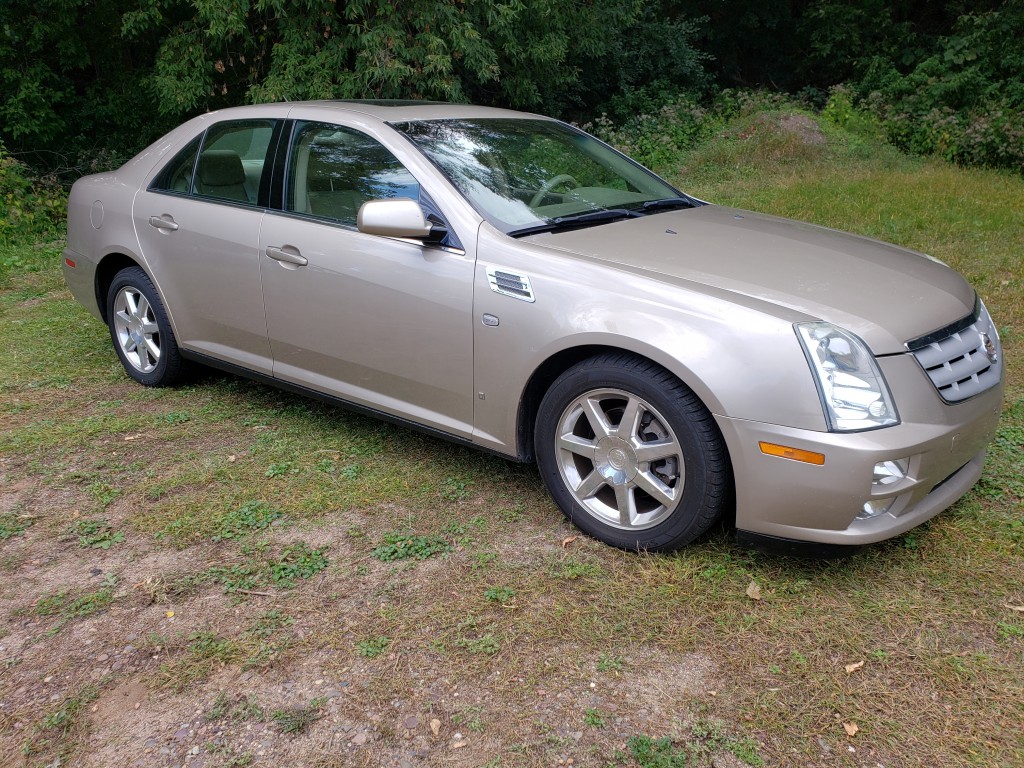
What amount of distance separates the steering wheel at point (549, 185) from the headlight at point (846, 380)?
140 centimetres

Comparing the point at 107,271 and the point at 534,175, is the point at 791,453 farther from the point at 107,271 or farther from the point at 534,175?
the point at 107,271

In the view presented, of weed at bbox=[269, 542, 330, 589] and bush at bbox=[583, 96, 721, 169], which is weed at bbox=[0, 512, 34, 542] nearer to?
weed at bbox=[269, 542, 330, 589]

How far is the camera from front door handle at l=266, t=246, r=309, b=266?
13.5 ft

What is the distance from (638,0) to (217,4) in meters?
6.87

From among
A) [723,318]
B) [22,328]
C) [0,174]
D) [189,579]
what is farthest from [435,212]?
[0,174]

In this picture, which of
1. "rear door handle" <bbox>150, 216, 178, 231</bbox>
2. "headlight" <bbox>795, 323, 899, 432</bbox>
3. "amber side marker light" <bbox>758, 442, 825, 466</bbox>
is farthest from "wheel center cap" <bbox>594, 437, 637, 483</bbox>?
"rear door handle" <bbox>150, 216, 178, 231</bbox>

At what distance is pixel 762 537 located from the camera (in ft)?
10.0

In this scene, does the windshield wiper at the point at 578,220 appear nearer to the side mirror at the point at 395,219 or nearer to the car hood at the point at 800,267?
the car hood at the point at 800,267

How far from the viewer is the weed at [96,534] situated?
3578 millimetres

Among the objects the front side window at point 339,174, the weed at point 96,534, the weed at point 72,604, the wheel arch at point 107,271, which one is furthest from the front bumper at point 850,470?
the wheel arch at point 107,271

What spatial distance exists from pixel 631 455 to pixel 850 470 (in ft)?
2.51

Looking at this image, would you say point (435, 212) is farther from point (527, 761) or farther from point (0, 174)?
point (0, 174)

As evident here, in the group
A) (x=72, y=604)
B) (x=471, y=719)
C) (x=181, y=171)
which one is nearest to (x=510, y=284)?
(x=471, y=719)

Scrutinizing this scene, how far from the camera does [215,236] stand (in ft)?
14.7
